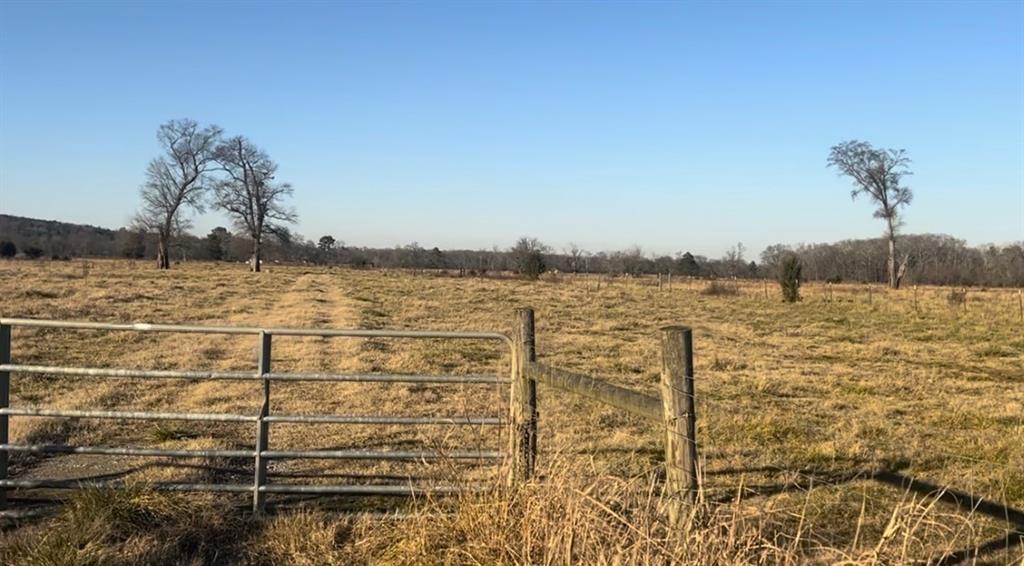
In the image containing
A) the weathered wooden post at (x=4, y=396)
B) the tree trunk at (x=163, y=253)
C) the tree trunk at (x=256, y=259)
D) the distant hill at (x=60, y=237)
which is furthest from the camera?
the distant hill at (x=60, y=237)

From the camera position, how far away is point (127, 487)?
4.54 m

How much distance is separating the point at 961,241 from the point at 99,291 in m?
112

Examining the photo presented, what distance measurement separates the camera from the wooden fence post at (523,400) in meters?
4.43

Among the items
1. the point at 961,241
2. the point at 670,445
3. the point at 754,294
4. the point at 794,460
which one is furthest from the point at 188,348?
the point at 961,241

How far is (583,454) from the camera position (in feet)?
21.7

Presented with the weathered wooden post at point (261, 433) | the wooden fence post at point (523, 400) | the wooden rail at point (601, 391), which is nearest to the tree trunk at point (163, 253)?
the weathered wooden post at point (261, 433)

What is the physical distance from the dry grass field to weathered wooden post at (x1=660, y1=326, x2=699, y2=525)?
101 millimetres

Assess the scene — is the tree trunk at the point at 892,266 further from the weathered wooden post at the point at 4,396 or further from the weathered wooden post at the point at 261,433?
the weathered wooden post at the point at 4,396

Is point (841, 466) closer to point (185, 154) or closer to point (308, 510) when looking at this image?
point (308, 510)

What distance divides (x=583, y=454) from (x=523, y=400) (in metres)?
2.22

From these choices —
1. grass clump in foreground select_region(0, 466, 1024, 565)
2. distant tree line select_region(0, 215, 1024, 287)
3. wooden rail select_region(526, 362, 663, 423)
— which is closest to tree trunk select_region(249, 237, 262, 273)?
distant tree line select_region(0, 215, 1024, 287)

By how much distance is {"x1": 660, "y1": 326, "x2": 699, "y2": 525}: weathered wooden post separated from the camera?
3113 millimetres

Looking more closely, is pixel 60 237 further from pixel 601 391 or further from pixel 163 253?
pixel 601 391

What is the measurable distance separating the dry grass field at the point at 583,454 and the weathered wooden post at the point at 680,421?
4.0 inches
